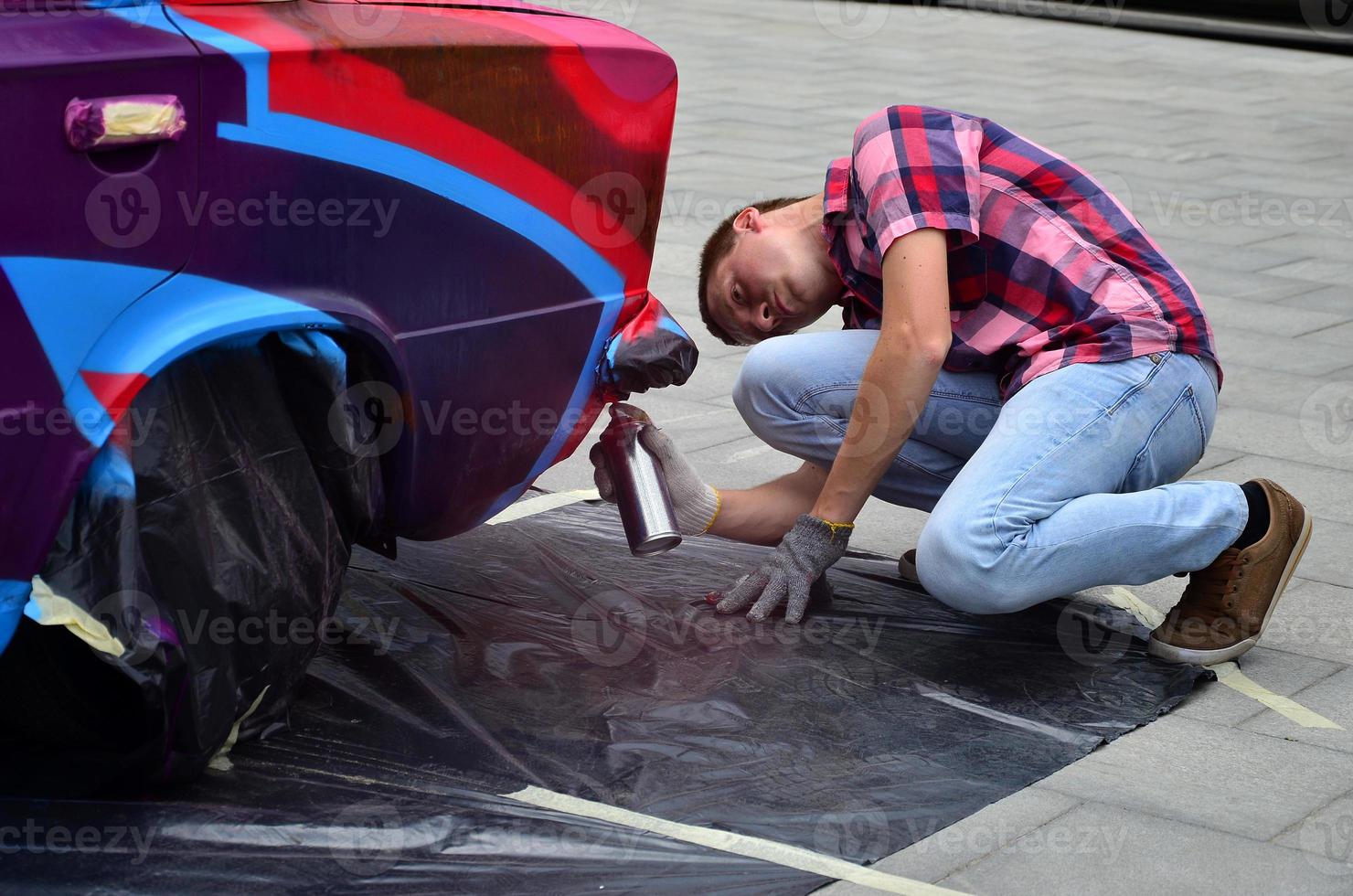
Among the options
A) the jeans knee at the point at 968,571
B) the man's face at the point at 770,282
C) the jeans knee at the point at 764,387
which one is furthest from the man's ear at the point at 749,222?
the jeans knee at the point at 968,571

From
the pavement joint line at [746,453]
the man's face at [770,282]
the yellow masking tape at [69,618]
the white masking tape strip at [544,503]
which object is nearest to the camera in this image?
the yellow masking tape at [69,618]

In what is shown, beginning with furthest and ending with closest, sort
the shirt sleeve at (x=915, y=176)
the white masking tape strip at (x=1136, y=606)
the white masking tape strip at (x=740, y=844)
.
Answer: the white masking tape strip at (x=1136, y=606) < the shirt sleeve at (x=915, y=176) < the white masking tape strip at (x=740, y=844)

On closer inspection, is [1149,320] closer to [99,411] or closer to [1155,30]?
[99,411]

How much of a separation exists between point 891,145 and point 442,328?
0.94 meters

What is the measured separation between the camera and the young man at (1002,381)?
293 cm

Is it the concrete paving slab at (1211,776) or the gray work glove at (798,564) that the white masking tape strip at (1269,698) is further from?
the gray work glove at (798,564)

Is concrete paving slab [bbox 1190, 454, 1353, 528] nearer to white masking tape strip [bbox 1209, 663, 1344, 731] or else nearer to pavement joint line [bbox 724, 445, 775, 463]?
white masking tape strip [bbox 1209, 663, 1344, 731]

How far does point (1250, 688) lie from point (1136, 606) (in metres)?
0.39

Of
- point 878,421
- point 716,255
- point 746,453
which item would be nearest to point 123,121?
point 716,255

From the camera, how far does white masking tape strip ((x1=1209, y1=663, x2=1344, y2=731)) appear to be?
9.30 ft

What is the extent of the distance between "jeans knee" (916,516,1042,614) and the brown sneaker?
31 centimetres

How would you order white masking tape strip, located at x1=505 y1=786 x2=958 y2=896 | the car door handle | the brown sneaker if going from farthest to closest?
the brown sneaker, white masking tape strip, located at x1=505 y1=786 x2=958 y2=896, the car door handle

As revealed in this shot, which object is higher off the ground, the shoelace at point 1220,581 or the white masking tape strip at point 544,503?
the shoelace at point 1220,581

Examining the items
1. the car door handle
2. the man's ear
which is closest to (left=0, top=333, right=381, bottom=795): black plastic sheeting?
the car door handle
